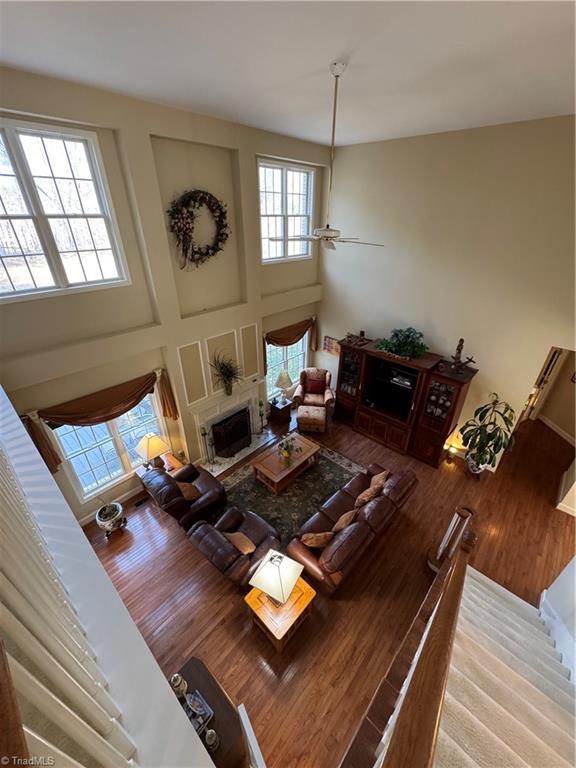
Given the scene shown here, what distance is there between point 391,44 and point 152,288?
3.43 meters

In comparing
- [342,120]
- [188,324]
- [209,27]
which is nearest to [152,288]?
[188,324]

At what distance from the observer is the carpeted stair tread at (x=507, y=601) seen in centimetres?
327

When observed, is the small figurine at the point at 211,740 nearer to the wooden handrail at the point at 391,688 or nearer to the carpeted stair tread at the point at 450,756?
the wooden handrail at the point at 391,688

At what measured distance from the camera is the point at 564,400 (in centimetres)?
641

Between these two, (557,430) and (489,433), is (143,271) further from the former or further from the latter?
(557,430)

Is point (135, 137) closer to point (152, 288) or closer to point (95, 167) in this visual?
point (95, 167)

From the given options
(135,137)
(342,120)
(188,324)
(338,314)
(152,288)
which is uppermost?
(342,120)

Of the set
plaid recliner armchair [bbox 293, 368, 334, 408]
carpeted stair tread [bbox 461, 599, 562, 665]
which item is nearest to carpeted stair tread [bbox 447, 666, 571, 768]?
carpeted stair tread [bbox 461, 599, 562, 665]

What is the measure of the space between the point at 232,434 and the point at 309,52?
198 inches

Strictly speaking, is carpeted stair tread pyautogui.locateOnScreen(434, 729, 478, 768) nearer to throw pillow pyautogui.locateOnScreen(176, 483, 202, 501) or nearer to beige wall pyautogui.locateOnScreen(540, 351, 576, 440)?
throw pillow pyautogui.locateOnScreen(176, 483, 202, 501)

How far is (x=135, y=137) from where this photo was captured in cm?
359

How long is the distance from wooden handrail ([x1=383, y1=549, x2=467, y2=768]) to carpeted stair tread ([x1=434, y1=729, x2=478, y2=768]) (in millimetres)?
626

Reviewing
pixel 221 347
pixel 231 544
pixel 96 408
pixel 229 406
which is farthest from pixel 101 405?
pixel 231 544

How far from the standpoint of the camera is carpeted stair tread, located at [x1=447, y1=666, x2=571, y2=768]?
5.41ft
